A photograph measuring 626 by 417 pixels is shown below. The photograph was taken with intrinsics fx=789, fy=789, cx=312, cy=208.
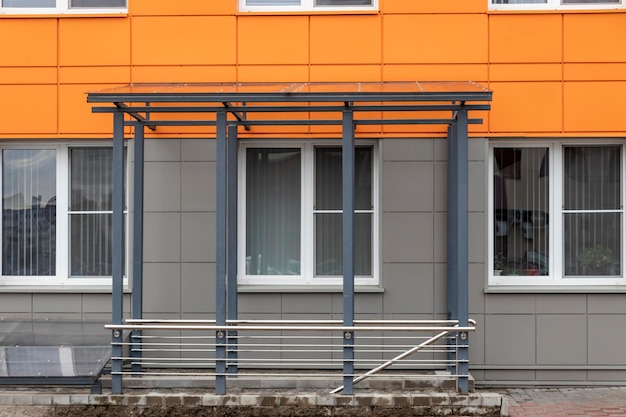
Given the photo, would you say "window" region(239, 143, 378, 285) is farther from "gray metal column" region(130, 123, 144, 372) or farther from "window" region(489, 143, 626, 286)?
"window" region(489, 143, 626, 286)

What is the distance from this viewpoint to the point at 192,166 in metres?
9.12

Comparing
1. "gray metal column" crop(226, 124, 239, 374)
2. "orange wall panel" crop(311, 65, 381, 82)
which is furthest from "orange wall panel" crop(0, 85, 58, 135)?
"orange wall panel" crop(311, 65, 381, 82)

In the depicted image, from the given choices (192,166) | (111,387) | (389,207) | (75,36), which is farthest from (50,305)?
(389,207)

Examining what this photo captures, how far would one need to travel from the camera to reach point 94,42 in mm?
9164

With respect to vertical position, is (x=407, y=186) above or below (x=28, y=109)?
below

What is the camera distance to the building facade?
901 cm

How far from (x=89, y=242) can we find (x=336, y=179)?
302cm

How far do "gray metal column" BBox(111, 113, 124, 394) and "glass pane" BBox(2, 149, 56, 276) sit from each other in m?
1.65

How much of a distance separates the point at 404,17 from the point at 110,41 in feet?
11.2

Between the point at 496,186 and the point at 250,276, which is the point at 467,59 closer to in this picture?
the point at 496,186

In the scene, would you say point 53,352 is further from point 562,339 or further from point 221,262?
point 562,339

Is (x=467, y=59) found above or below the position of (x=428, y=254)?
above

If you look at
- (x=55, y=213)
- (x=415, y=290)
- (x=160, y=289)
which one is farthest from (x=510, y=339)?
(x=55, y=213)

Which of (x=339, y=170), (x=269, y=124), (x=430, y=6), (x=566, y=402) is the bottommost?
(x=566, y=402)
